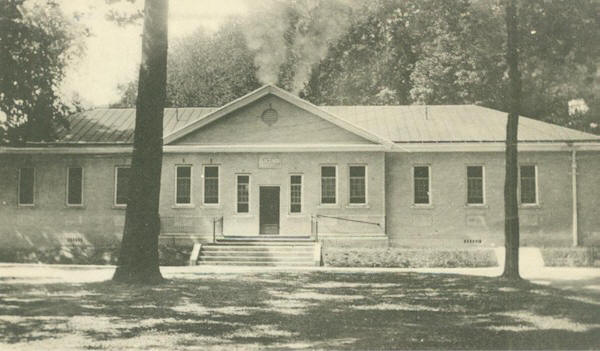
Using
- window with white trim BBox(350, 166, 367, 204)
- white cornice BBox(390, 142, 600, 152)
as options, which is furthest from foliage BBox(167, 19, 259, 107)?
white cornice BBox(390, 142, 600, 152)

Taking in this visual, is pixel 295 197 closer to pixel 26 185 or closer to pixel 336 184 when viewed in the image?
pixel 336 184

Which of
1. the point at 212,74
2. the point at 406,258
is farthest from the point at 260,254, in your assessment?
the point at 212,74

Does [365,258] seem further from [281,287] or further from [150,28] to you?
[150,28]

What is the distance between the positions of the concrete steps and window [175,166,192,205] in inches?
160

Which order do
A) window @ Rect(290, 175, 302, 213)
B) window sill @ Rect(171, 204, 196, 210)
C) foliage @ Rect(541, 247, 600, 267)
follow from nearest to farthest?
foliage @ Rect(541, 247, 600, 267), window @ Rect(290, 175, 302, 213), window sill @ Rect(171, 204, 196, 210)

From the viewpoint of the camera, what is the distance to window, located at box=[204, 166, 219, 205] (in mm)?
27703

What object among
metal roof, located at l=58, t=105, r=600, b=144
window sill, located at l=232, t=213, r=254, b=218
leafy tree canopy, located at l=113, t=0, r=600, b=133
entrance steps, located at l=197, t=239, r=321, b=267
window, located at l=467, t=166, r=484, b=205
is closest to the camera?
entrance steps, located at l=197, t=239, r=321, b=267

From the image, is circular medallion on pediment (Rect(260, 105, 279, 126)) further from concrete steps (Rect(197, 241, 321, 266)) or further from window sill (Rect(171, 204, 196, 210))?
concrete steps (Rect(197, 241, 321, 266))

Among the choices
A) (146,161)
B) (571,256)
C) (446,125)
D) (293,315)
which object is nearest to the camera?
(293,315)

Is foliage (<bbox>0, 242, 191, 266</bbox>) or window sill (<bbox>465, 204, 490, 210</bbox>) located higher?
window sill (<bbox>465, 204, 490, 210</bbox>)

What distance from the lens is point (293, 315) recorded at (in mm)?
11031

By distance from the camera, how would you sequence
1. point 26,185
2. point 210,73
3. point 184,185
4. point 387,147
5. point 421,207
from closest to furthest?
point 387,147, point 421,207, point 184,185, point 26,185, point 210,73

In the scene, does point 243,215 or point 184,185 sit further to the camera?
point 184,185

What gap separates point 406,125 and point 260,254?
32.9 feet
